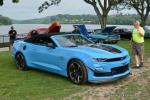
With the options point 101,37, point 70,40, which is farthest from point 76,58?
point 101,37

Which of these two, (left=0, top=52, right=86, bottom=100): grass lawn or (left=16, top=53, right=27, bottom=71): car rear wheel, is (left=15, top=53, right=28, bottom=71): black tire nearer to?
(left=16, top=53, right=27, bottom=71): car rear wheel

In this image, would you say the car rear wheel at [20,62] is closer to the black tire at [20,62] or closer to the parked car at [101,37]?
the black tire at [20,62]

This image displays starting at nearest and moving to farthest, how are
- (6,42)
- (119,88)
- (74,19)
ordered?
1. (119,88)
2. (6,42)
3. (74,19)

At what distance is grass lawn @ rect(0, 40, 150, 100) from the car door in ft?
1.07

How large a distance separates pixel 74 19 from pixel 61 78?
135 ft

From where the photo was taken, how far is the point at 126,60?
32.4 ft

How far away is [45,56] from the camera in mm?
10688

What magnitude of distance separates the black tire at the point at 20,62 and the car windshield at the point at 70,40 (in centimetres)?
179

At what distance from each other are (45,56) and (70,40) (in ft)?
2.91

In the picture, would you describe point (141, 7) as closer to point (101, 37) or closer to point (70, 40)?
point (101, 37)

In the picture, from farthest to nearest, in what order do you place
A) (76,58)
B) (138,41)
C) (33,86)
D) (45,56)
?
(138,41) < (45,56) < (76,58) < (33,86)

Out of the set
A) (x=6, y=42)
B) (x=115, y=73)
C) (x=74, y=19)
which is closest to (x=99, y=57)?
(x=115, y=73)

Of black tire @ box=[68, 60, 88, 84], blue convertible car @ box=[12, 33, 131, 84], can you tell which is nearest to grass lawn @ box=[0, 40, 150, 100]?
black tire @ box=[68, 60, 88, 84]

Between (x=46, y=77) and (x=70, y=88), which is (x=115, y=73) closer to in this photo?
(x=70, y=88)
